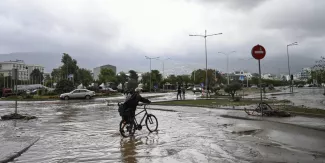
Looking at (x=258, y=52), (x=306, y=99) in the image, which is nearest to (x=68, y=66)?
(x=306, y=99)

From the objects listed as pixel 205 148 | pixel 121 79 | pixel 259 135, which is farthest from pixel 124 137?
pixel 121 79

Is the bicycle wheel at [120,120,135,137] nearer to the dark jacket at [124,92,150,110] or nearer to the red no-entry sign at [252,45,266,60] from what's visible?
the dark jacket at [124,92,150,110]

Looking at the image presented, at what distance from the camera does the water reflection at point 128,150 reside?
7.28 meters

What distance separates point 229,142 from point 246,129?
8.92ft

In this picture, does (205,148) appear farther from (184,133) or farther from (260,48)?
(260,48)

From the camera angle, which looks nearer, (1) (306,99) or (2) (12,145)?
(2) (12,145)

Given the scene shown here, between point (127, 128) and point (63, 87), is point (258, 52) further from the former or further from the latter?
point (63, 87)

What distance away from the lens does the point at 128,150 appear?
329 inches

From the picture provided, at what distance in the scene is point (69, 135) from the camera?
37.2ft

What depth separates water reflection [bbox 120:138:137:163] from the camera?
728 centimetres

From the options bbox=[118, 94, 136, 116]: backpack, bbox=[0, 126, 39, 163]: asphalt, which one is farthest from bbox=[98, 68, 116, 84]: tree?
bbox=[118, 94, 136, 116]: backpack

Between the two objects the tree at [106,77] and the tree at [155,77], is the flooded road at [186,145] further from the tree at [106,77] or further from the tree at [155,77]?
the tree at [106,77]

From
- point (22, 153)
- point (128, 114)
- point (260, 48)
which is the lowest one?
point (22, 153)

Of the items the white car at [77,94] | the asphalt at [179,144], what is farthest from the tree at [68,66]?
the asphalt at [179,144]
